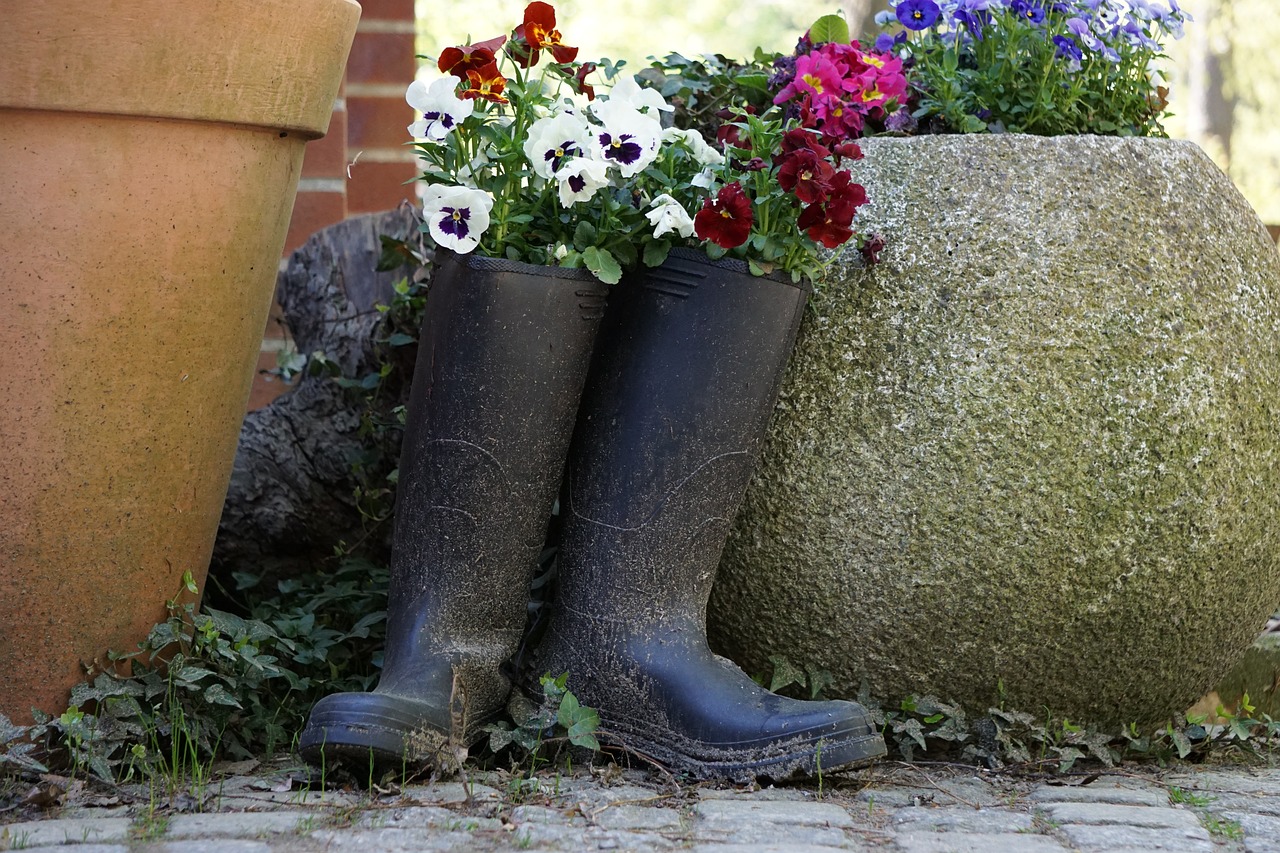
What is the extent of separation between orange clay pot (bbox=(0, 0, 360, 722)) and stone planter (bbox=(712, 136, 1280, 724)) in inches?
28.4

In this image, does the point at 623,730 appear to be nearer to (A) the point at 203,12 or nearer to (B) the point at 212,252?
(B) the point at 212,252

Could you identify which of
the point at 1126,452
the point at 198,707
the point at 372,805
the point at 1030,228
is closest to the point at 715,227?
the point at 1030,228

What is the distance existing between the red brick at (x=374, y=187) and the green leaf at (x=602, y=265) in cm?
158

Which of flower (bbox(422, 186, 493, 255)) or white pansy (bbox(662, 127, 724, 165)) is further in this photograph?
white pansy (bbox(662, 127, 724, 165))

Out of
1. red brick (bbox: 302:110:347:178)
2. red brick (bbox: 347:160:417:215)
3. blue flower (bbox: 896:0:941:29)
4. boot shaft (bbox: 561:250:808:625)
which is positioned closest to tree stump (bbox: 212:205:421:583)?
red brick (bbox: 302:110:347:178)

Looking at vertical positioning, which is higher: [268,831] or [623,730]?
[623,730]

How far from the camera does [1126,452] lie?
1.63 metres

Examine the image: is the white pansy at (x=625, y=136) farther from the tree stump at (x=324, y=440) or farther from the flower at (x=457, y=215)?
the tree stump at (x=324, y=440)

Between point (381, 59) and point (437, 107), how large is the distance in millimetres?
1539

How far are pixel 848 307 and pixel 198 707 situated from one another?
975 millimetres

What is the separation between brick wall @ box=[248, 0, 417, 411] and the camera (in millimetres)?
2924

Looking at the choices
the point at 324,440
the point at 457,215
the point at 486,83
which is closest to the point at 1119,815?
the point at 457,215

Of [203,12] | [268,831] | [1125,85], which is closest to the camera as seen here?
[268,831]

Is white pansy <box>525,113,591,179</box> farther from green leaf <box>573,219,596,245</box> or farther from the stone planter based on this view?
Answer: the stone planter
